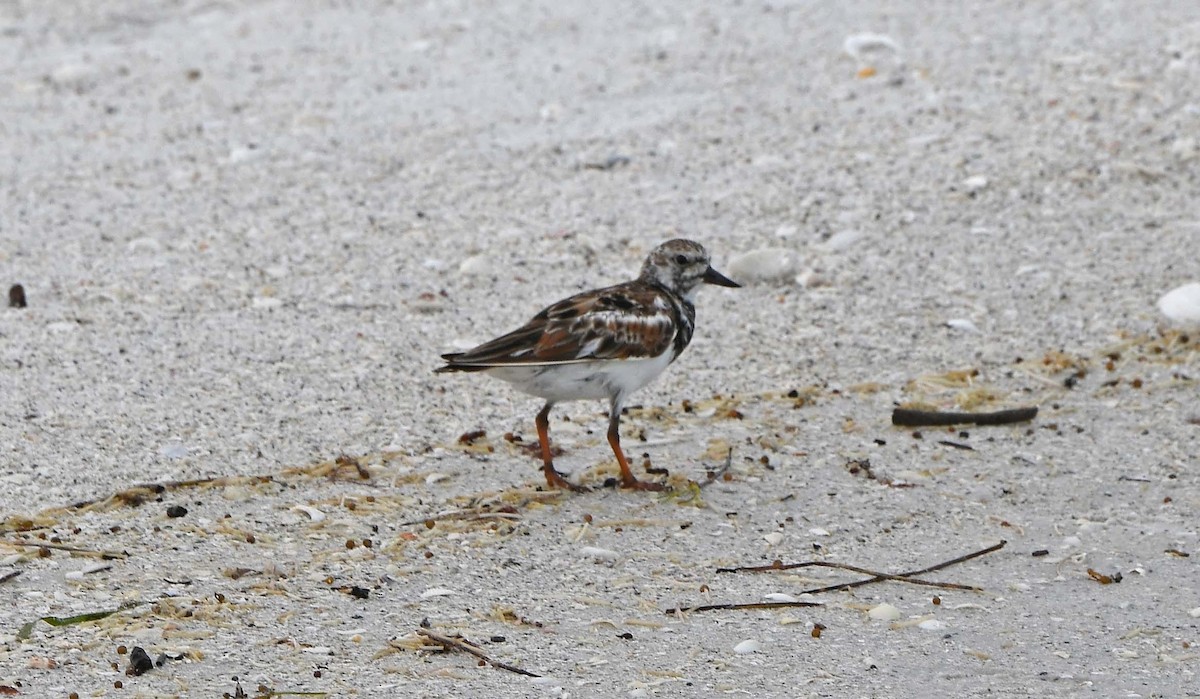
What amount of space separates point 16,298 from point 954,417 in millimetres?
4087

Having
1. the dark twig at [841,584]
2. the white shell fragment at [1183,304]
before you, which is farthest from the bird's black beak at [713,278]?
the white shell fragment at [1183,304]

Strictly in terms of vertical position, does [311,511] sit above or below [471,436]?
below

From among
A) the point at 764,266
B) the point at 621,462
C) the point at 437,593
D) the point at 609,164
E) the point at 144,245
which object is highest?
the point at 609,164

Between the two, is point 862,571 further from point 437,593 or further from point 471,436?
point 471,436

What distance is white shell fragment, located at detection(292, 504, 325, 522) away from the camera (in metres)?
5.15

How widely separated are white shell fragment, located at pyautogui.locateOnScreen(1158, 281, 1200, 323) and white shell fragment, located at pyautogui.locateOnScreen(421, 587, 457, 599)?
3.77 m

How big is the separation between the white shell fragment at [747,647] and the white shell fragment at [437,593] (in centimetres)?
86

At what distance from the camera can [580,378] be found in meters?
5.36

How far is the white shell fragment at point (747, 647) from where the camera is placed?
4.30 meters

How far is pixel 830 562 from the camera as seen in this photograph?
194 inches

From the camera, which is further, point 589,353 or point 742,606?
point 589,353

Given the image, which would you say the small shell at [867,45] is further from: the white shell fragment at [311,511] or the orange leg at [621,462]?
the white shell fragment at [311,511]

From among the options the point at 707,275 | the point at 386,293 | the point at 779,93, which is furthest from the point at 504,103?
the point at 707,275

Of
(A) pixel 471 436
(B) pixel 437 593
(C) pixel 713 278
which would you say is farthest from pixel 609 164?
(B) pixel 437 593
